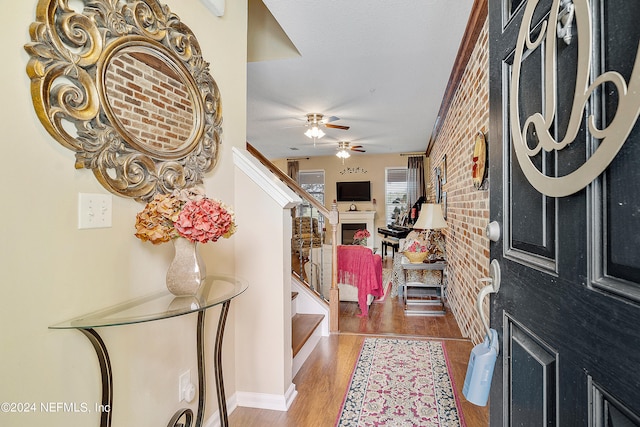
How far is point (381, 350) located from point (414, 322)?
2.82 feet

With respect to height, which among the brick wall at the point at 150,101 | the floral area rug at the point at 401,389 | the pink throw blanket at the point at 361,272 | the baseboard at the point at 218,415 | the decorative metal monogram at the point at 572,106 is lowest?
the floral area rug at the point at 401,389

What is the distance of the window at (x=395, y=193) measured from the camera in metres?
8.56

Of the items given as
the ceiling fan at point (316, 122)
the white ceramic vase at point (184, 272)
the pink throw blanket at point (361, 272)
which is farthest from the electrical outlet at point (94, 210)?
the ceiling fan at point (316, 122)

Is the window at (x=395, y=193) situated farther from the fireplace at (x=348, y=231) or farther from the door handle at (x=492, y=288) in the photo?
the door handle at (x=492, y=288)

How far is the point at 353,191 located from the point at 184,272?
25.2ft

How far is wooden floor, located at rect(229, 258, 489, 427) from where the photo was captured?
1.91m

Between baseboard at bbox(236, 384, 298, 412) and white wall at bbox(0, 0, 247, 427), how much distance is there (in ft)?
2.02

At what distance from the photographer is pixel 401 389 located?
2.21 m

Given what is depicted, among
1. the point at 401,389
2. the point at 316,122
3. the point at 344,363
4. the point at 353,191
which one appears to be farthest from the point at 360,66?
the point at 353,191

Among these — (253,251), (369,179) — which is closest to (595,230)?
(253,251)

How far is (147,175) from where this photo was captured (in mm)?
1362

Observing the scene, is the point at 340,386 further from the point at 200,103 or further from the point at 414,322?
the point at 200,103

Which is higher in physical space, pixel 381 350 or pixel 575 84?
pixel 575 84

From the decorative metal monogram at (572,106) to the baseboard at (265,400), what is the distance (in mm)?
1888
